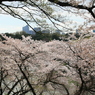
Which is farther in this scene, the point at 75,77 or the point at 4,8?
the point at 75,77

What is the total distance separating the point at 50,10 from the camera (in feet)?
15.6

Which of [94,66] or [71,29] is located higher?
[71,29]

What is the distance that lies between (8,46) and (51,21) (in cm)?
254

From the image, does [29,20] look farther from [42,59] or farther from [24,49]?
[42,59]

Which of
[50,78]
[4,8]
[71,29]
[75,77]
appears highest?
[4,8]

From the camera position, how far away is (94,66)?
5699mm

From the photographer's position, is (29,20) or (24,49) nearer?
(29,20)

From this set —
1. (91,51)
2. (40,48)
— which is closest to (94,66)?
(91,51)

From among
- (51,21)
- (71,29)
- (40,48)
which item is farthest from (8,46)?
(71,29)

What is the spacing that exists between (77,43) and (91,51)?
2.75 ft

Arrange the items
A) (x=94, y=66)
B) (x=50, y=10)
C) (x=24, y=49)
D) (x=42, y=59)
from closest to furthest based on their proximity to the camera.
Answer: (x=50, y=10), (x=94, y=66), (x=24, y=49), (x=42, y=59)

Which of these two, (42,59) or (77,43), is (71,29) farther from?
(42,59)

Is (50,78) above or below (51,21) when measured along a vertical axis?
below

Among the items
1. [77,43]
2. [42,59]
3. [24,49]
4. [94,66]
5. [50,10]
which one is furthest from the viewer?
[42,59]
